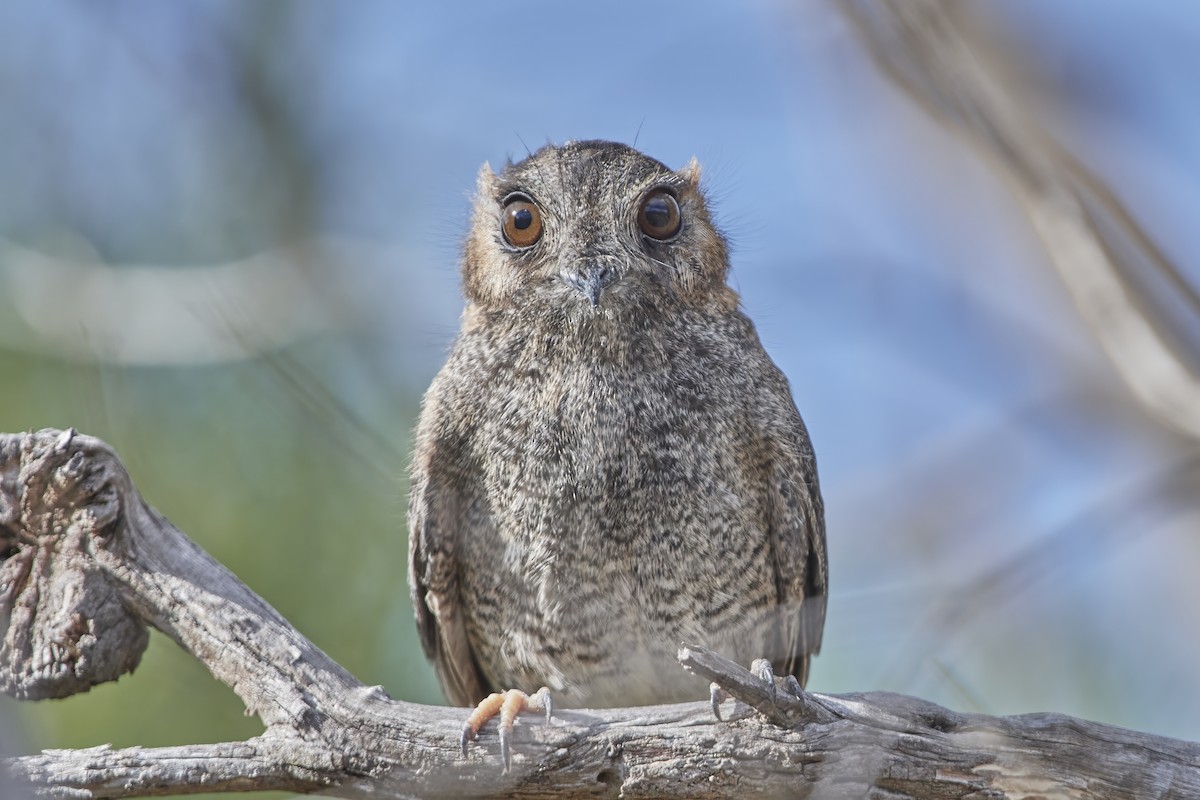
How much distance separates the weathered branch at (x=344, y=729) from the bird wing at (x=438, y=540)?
0.87 meters

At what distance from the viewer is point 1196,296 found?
2.25m

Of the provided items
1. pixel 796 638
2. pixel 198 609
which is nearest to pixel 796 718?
Result: pixel 796 638

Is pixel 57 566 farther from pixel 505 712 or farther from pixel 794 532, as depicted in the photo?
pixel 794 532

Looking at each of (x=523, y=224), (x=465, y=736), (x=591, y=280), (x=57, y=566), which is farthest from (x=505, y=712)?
(x=523, y=224)

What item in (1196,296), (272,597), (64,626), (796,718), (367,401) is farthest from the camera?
(367,401)

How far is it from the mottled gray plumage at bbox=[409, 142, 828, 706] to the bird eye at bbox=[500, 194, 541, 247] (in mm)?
35

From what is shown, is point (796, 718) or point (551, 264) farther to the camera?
point (551, 264)

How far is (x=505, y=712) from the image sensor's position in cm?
344

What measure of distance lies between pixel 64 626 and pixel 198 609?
352 mm

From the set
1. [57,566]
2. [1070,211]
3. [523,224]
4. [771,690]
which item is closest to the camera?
[1070,211]

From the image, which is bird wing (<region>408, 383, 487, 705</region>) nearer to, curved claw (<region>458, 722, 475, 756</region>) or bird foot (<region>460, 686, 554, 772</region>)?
bird foot (<region>460, 686, 554, 772</region>)

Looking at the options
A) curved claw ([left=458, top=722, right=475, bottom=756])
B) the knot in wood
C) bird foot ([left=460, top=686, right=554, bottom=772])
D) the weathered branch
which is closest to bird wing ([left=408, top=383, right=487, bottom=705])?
bird foot ([left=460, top=686, right=554, bottom=772])

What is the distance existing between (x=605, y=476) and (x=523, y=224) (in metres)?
1.01

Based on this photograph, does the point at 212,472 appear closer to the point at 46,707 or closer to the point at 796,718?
the point at 46,707
